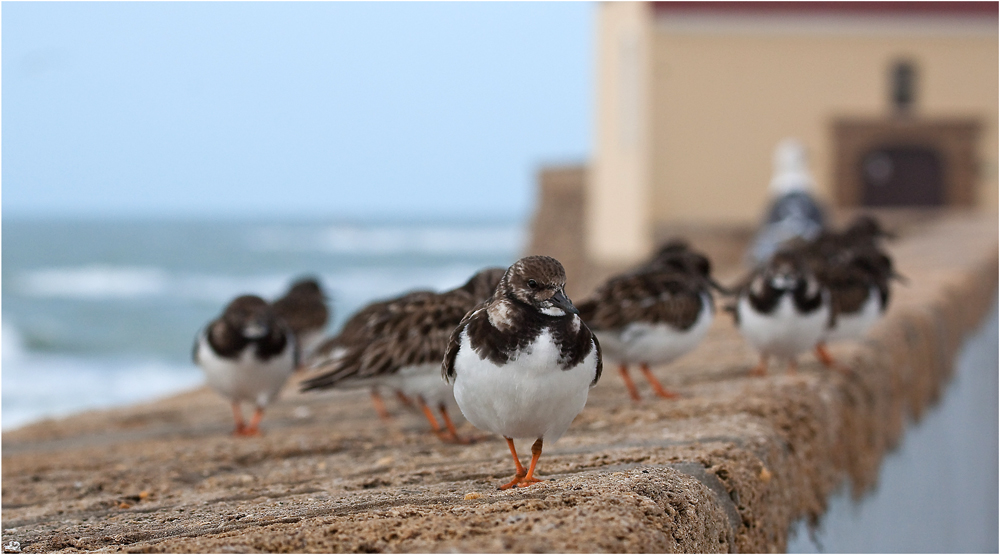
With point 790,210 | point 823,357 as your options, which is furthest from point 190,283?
point 823,357

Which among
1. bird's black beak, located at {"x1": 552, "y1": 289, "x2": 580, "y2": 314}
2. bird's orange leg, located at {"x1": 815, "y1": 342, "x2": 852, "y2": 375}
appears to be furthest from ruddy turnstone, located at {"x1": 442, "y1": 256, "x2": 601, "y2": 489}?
bird's orange leg, located at {"x1": 815, "y1": 342, "x2": 852, "y2": 375}

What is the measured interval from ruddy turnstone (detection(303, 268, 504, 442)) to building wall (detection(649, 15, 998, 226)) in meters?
16.5

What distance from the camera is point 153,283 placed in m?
42.2

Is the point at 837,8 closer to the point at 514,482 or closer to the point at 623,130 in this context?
the point at 623,130

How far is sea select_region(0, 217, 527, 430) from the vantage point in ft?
Result: 61.7

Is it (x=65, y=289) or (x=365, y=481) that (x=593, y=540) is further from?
(x=65, y=289)

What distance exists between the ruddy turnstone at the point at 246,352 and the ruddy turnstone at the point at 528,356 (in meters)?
2.22

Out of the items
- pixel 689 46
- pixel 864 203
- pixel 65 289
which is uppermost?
pixel 689 46

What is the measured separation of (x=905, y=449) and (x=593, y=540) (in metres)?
3.83

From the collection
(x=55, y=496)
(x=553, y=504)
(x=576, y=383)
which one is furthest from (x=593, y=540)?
(x=55, y=496)

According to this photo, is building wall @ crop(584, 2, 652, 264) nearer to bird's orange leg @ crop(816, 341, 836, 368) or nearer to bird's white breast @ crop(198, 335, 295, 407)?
bird's orange leg @ crop(816, 341, 836, 368)

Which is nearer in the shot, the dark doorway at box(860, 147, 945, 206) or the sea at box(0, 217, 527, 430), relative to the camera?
the sea at box(0, 217, 527, 430)

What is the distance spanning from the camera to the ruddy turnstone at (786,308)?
4617 mm

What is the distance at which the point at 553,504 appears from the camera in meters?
2.47
